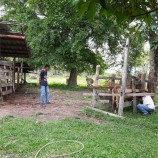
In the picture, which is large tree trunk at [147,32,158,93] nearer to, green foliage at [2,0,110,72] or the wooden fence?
the wooden fence

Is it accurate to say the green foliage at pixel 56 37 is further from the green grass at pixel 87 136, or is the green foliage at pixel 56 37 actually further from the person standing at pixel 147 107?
the green grass at pixel 87 136

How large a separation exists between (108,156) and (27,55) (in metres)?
11.0

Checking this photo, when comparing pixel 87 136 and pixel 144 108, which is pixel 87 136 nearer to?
pixel 87 136

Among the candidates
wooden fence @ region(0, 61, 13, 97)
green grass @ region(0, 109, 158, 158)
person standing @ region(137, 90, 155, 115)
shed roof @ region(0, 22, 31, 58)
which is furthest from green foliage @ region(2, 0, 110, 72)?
green grass @ region(0, 109, 158, 158)

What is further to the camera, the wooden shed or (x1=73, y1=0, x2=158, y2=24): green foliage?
the wooden shed

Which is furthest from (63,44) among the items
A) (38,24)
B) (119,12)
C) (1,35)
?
(119,12)

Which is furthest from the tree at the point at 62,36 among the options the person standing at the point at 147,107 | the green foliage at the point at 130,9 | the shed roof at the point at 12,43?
the green foliage at the point at 130,9

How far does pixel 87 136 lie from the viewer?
6246mm

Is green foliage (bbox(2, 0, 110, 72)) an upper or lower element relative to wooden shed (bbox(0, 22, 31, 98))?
upper

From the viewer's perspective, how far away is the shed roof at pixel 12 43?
11.3 meters

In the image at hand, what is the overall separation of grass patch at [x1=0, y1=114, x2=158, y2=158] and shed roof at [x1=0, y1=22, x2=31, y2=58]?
435 cm

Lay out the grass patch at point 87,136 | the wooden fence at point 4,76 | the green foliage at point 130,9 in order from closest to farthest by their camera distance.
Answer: the green foliage at point 130,9
the grass patch at point 87,136
the wooden fence at point 4,76

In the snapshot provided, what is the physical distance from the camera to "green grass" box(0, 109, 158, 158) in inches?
204

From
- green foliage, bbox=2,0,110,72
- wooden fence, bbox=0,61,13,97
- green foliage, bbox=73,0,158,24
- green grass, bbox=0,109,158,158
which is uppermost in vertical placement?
green foliage, bbox=2,0,110,72
